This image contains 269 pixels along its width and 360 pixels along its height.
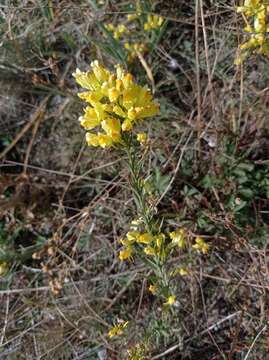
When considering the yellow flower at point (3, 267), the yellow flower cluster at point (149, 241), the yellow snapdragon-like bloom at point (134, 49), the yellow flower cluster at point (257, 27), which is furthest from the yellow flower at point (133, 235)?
the yellow snapdragon-like bloom at point (134, 49)

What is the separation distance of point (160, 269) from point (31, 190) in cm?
130

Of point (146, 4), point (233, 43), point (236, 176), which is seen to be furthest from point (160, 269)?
point (146, 4)

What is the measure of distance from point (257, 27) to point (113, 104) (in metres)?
0.93

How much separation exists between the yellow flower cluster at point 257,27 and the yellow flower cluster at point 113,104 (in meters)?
0.77

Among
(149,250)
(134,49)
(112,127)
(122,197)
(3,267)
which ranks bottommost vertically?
(3,267)

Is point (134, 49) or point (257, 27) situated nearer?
point (257, 27)

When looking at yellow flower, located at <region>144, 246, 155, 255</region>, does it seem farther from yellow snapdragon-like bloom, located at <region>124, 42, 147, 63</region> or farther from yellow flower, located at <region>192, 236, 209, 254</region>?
yellow snapdragon-like bloom, located at <region>124, 42, 147, 63</region>

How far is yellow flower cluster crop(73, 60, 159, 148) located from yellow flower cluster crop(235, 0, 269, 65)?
30.3 inches

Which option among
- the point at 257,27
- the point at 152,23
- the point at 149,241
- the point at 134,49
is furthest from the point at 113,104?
the point at 134,49

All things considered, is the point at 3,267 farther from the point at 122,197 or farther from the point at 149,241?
the point at 149,241

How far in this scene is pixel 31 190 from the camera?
9.54 feet

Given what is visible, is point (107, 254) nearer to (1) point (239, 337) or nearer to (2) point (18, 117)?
(1) point (239, 337)

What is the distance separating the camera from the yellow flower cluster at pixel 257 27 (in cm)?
211

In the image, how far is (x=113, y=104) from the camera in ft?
5.16
